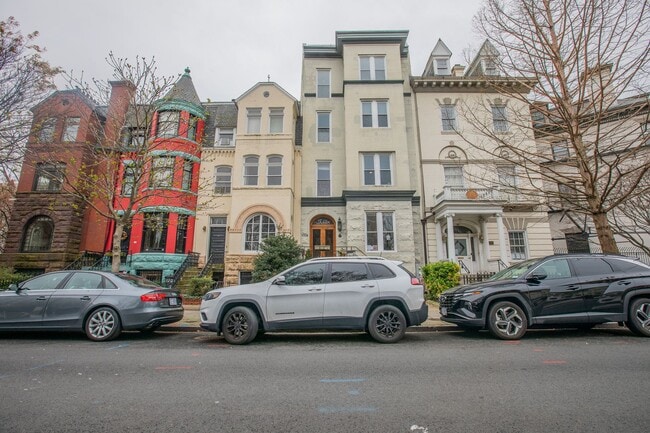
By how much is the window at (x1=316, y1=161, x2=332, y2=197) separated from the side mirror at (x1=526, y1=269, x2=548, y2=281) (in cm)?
1302

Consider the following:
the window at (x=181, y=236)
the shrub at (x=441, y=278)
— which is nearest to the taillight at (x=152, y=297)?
the window at (x=181, y=236)

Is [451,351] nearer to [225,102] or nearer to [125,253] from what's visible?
[125,253]

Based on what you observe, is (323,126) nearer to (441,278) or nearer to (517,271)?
(441,278)

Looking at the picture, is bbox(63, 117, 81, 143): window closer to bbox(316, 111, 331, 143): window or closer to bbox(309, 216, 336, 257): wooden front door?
bbox(316, 111, 331, 143): window

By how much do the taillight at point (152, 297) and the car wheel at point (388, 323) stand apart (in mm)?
5111

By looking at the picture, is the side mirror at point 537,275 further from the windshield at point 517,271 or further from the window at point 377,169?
the window at point 377,169

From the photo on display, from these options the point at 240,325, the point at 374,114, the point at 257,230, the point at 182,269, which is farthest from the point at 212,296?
the point at 374,114

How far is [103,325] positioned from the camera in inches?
280

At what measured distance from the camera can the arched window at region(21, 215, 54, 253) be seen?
17942 mm

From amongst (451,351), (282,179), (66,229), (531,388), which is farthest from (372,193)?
(66,229)

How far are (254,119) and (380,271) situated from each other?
50.9ft

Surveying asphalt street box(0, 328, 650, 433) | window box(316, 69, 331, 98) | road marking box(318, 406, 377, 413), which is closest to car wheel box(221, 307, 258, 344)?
asphalt street box(0, 328, 650, 433)

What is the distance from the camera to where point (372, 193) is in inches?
704

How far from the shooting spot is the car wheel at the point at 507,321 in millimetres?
6770
